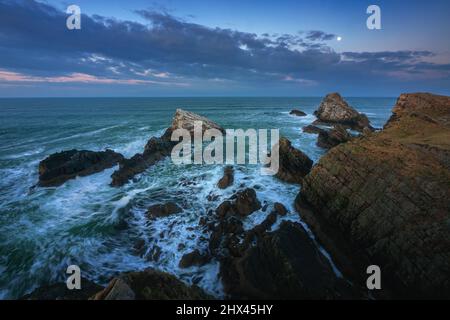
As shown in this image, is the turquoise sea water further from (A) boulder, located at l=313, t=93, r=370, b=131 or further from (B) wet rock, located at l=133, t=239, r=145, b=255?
(A) boulder, located at l=313, t=93, r=370, b=131

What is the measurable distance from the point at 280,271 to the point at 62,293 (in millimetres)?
8294

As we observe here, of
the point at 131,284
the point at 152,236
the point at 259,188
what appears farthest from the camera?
the point at 259,188

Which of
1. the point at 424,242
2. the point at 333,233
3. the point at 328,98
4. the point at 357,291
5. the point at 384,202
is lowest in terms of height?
the point at 357,291

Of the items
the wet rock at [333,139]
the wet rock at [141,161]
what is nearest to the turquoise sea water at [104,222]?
the wet rock at [141,161]

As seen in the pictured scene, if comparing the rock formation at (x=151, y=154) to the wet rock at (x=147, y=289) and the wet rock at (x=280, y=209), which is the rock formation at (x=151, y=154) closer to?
the wet rock at (x=280, y=209)

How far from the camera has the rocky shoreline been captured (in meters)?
8.29

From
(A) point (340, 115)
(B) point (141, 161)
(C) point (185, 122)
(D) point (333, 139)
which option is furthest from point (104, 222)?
(A) point (340, 115)

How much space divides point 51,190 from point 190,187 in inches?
439

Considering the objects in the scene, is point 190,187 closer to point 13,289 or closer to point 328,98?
point 13,289

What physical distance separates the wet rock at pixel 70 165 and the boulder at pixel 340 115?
42.3 metres

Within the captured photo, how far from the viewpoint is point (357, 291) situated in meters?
8.81

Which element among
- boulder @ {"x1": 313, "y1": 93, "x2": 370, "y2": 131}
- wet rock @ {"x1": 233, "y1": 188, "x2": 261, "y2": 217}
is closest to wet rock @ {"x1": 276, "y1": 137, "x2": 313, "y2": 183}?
wet rock @ {"x1": 233, "y1": 188, "x2": 261, "y2": 217}

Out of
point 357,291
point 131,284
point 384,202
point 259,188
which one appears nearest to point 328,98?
point 259,188

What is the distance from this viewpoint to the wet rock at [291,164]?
61.7 feet
